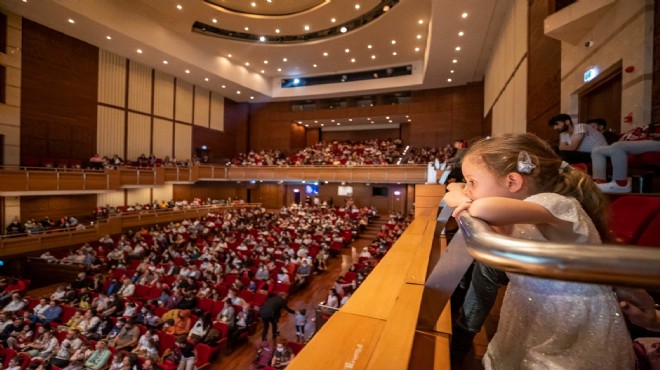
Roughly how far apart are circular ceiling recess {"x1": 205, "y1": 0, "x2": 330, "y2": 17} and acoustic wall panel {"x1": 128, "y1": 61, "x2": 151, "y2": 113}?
619cm

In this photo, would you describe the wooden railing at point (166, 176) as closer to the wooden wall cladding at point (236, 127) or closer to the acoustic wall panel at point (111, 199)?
the acoustic wall panel at point (111, 199)

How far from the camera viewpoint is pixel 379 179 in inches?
717

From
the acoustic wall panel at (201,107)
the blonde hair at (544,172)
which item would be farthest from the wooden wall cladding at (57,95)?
the blonde hair at (544,172)

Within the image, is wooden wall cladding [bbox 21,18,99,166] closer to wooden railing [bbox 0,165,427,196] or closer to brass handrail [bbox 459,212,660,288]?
wooden railing [bbox 0,165,427,196]

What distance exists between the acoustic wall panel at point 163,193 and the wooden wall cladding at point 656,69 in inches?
776

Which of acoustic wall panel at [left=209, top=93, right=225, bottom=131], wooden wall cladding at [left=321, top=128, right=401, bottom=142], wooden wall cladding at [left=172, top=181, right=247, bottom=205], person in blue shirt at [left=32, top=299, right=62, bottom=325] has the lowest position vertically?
→ person in blue shirt at [left=32, top=299, right=62, bottom=325]

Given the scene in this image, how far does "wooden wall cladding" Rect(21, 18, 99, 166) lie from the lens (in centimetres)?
1357

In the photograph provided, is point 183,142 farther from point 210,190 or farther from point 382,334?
point 382,334

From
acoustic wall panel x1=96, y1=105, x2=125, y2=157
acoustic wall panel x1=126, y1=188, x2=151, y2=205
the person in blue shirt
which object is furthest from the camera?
acoustic wall panel x1=126, y1=188, x2=151, y2=205

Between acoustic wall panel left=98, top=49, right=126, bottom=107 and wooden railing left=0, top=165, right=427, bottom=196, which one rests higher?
acoustic wall panel left=98, top=49, right=126, bottom=107

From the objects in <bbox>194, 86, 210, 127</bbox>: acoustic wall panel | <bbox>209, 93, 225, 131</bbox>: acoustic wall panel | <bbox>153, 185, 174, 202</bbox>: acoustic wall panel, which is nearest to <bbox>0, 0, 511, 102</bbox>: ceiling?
<bbox>194, 86, 210, 127</bbox>: acoustic wall panel

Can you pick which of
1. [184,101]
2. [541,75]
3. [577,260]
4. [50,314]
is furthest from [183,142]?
[577,260]

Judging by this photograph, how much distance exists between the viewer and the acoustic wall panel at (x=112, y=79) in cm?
1631

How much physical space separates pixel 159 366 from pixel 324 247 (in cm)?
658
